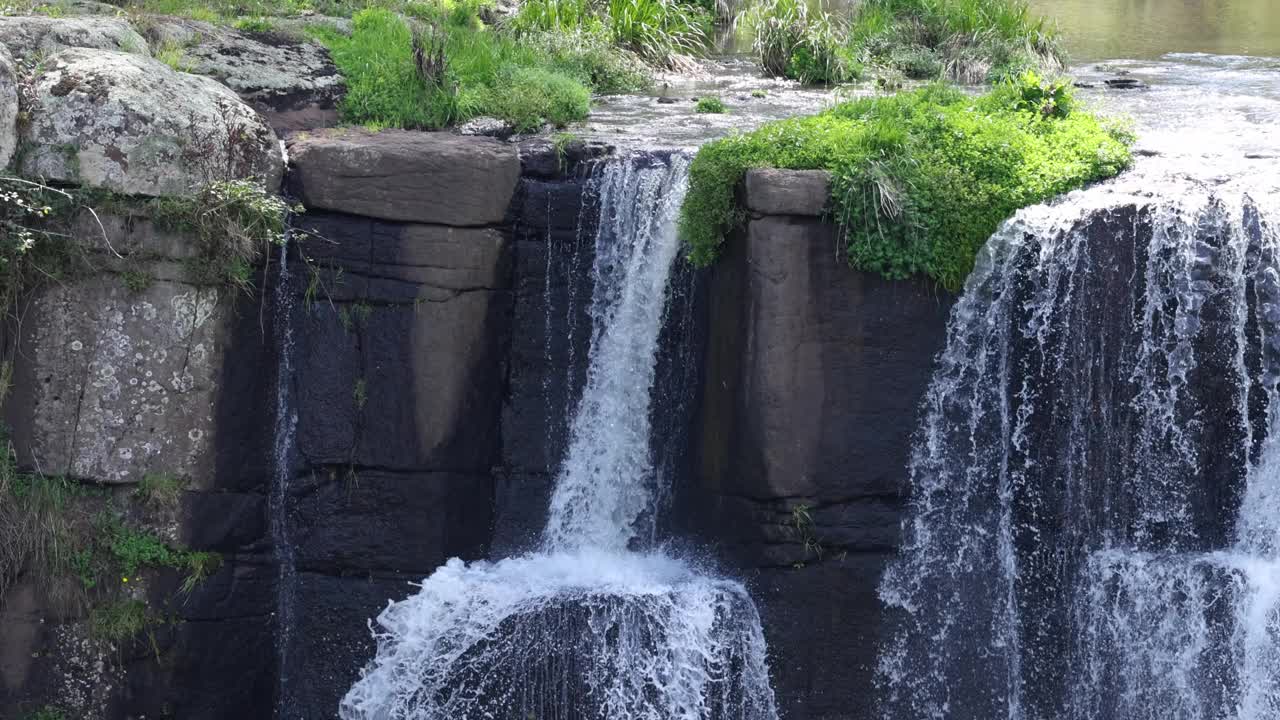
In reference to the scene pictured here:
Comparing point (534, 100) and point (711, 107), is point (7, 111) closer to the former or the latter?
point (534, 100)

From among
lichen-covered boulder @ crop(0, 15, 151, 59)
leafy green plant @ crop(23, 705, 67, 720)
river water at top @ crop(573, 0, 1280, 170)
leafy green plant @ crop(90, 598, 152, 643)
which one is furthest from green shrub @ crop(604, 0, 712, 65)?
leafy green plant @ crop(23, 705, 67, 720)

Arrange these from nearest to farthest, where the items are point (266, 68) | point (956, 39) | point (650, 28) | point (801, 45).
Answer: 1. point (266, 68)
2. point (801, 45)
3. point (956, 39)
4. point (650, 28)

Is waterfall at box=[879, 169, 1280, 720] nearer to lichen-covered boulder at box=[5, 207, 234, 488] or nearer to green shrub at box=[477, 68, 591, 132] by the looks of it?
green shrub at box=[477, 68, 591, 132]

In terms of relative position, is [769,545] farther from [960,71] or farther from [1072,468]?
[960,71]

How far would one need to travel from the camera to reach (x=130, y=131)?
864 centimetres

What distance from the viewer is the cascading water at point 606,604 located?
27.7ft

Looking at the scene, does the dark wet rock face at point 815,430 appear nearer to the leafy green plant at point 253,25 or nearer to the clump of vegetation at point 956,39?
the leafy green plant at point 253,25

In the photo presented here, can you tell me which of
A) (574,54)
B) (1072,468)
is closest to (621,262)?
(1072,468)

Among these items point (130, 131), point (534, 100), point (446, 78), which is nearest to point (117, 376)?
point (130, 131)

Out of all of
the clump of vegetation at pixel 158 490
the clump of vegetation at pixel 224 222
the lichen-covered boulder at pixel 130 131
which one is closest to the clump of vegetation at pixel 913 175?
the clump of vegetation at pixel 224 222

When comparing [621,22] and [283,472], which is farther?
[621,22]

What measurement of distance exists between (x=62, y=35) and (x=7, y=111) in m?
1.48

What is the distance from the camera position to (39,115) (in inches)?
340

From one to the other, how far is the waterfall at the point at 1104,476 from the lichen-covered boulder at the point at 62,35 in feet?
20.5
